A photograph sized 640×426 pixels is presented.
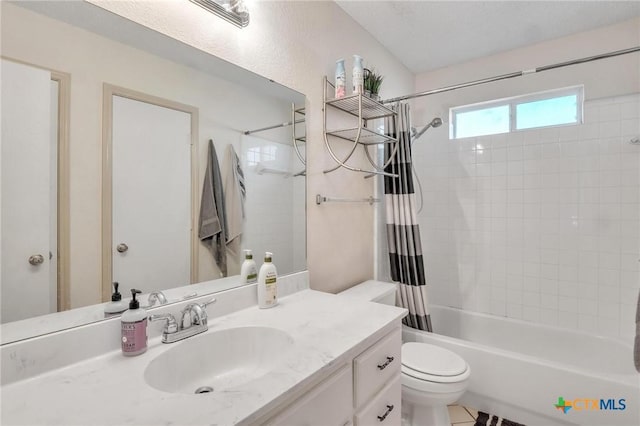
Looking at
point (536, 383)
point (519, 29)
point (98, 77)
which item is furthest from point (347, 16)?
point (536, 383)

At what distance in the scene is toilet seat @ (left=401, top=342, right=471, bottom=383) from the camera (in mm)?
1481

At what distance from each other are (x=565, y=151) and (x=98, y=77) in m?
2.76

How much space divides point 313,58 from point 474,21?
3.95ft

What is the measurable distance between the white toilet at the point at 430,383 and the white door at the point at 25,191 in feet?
4.98

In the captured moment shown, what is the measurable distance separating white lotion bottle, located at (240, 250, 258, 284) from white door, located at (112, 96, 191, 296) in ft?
0.79

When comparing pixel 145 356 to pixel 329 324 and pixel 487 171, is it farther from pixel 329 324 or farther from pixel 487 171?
pixel 487 171

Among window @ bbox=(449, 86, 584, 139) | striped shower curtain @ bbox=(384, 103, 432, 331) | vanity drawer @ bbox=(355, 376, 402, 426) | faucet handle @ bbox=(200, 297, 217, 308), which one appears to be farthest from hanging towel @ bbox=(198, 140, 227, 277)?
window @ bbox=(449, 86, 584, 139)

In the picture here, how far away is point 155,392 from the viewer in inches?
26.6

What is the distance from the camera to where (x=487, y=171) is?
2482 millimetres

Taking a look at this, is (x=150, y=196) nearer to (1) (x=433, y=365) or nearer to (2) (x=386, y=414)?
(2) (x=386, y=414)

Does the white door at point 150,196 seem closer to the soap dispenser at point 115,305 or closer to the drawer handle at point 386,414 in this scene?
the soap dispenser at point 115,305

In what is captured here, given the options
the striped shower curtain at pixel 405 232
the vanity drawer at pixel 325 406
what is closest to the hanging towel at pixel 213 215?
the vanity drawer at pixel 325 406

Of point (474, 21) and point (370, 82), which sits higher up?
point (474, 21)

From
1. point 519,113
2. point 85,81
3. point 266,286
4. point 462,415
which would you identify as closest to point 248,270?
point 266,286
